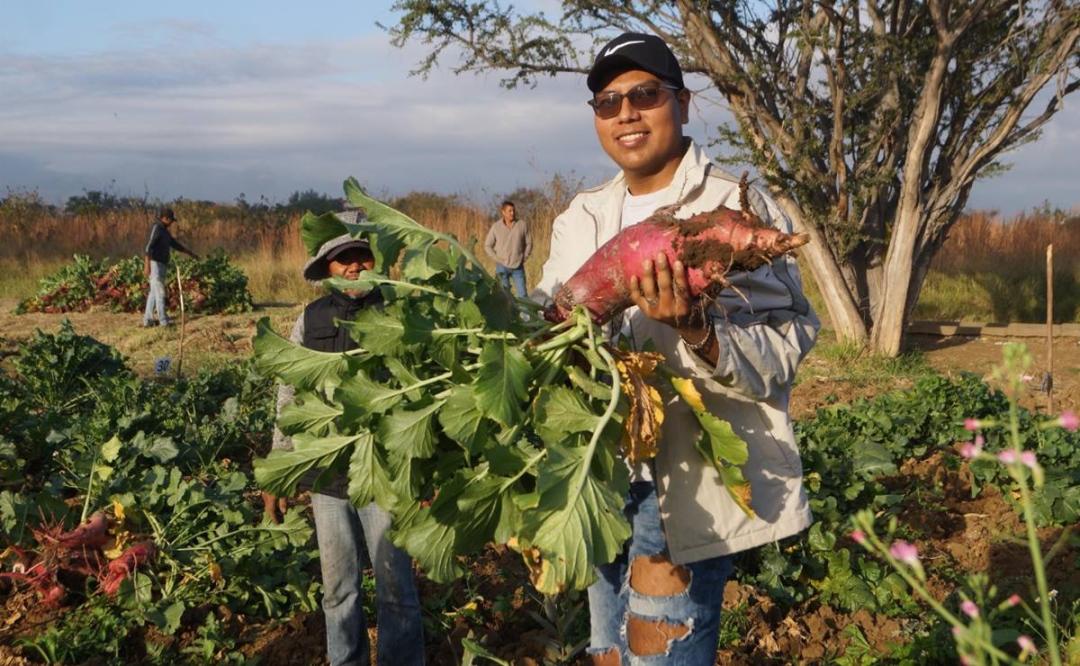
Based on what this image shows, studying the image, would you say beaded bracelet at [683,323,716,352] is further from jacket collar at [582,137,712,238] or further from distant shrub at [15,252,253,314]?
distant shrub at [15,252,253,314]

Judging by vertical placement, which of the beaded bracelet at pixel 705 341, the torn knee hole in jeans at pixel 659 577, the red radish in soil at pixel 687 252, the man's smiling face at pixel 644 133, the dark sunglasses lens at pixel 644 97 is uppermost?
the dark sunglasses lens at pixel 644 97

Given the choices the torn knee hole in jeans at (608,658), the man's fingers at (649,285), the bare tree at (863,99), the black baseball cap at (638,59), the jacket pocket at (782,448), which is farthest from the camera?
the bare tree at (863,99)

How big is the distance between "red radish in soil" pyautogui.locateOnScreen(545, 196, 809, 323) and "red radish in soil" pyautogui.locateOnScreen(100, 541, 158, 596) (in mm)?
2645

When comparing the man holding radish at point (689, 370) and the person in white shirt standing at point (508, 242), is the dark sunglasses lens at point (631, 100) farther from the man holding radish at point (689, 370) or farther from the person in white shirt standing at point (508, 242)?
the person in white shirt standing at point (508, 242)

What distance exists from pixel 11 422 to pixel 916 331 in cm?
1007

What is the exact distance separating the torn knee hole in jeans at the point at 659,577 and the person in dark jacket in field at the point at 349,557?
4.30ft

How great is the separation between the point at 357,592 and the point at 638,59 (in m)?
2.17

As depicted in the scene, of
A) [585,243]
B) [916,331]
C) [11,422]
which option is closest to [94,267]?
[11,422]

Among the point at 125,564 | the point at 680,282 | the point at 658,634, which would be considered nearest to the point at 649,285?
the point at 680,282

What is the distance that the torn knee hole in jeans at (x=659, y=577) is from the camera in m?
2.28

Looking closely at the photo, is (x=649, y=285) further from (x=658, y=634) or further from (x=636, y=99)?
(x=658, y=634)

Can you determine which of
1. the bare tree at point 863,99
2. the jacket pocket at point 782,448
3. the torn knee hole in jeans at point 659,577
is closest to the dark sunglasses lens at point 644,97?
the jacket pocket at point 782,448

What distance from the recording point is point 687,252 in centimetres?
213

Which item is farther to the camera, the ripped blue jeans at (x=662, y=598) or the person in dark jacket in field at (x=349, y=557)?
the person in dark jacket in field at (x=349, y=557)
